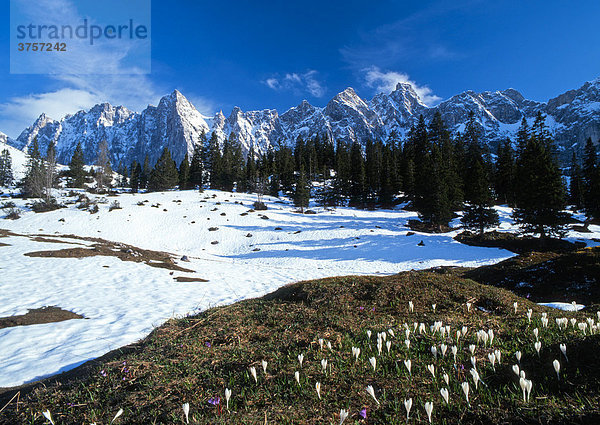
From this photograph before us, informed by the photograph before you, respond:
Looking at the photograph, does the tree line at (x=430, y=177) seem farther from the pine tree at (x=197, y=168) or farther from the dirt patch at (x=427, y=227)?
the dirt patch at (x=427, y=227)

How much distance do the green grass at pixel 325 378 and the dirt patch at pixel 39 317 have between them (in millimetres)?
5406

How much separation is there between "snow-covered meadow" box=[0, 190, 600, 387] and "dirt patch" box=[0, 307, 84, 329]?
35 cm

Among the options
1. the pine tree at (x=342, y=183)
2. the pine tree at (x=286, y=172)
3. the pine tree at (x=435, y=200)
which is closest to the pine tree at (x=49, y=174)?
the pine tree at (x=286, y=172)

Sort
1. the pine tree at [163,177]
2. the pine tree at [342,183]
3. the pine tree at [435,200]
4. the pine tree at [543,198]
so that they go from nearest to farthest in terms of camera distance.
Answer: the pine tree at [543,198]
the pine tree at [435,200]
the pine tree at [342,183]
the pine tree at [163,177]

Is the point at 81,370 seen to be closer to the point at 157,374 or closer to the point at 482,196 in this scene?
the point at 157,374

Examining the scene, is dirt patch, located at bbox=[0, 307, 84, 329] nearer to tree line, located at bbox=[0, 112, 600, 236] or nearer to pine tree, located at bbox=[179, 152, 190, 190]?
tree line, located at bbox=[0, 112, 600, 236]

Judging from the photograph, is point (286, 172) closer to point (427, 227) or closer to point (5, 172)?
point (427, 227)

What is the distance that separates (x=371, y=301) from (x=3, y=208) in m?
54.5

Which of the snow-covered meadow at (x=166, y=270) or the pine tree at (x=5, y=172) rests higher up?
the pine tree at (x=5, y=172)

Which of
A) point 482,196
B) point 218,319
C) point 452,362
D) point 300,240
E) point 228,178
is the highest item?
point 228,178

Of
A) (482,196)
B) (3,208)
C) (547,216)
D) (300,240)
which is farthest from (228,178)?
(547,216)

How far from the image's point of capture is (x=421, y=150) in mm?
67062

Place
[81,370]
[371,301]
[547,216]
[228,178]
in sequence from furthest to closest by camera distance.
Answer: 1. [228,178]
2. [547,216]
3. [371,301]
4. [81,370]

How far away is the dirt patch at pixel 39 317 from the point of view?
6832 millimetres
